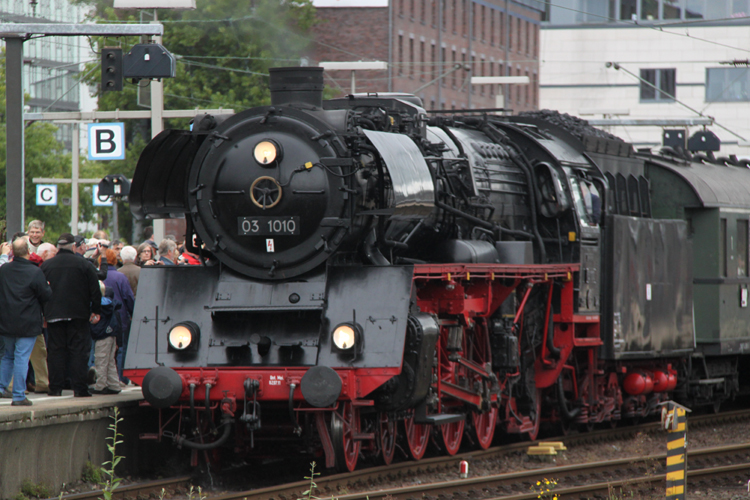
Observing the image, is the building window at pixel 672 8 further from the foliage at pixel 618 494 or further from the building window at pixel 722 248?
the foliage at pixel 618 494

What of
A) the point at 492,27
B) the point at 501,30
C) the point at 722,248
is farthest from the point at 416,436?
Result: the point at 501,30

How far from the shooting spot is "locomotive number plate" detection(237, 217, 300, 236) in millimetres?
10516

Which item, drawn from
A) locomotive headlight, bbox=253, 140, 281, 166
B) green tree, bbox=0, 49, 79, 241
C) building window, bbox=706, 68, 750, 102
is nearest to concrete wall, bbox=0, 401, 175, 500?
locomotive headlight, bbox=253, 140, 281, 166

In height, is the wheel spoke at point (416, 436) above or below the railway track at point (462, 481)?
above

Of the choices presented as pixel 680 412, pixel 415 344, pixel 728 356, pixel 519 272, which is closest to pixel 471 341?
pixel 519 272

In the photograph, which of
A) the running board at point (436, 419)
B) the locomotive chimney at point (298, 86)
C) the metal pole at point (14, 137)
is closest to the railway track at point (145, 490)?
the running board at point (436, 419)

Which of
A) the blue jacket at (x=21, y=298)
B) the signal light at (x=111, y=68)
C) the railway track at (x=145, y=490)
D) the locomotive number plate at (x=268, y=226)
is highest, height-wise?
the signal light at (x=111, y=68)

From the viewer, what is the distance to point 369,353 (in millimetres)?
10164

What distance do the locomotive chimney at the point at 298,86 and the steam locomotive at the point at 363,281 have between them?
0.05 ft

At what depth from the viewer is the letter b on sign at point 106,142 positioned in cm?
2036

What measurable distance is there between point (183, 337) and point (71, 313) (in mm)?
1618

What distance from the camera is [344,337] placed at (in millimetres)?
10164

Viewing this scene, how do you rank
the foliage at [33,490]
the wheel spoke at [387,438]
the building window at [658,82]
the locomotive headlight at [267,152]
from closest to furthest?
the foliage at [33,490] < the locomotive headlight at [267,152] < the wheel spoke at [387,438] < the building window at [658,82]

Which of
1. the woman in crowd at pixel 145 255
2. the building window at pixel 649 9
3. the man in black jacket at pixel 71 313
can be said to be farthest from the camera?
the building window at pixel 649 9
